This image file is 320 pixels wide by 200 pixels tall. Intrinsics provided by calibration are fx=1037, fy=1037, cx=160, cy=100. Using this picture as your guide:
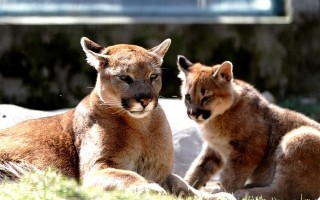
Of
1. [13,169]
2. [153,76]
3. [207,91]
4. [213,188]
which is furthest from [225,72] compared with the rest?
[13,169]

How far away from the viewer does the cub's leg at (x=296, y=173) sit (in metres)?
10.6

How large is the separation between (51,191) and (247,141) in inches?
124

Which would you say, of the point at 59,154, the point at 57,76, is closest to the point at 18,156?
the point at 59,154

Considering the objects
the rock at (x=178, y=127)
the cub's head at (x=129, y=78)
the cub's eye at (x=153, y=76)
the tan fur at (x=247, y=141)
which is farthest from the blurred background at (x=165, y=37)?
the cub's eye at (x=153, y=76)

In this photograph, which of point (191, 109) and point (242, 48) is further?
point (242, 48)

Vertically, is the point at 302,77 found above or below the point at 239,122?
below

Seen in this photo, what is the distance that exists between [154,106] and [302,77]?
296 inches

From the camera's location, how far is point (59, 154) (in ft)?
32.7

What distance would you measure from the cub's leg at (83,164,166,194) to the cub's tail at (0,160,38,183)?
0.66 meters

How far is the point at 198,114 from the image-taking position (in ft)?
36.1

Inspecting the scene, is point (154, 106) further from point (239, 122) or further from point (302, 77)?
point (302, 77)

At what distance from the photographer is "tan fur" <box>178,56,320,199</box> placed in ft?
35.1

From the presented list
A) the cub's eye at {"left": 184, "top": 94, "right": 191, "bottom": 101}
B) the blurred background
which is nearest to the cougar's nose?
the cub's eye at {"left": 184, "top": 94, "right": 191, "bottom": 101}

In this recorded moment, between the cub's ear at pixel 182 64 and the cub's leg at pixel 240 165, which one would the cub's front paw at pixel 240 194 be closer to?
the cub's leg at pixel 240 165
